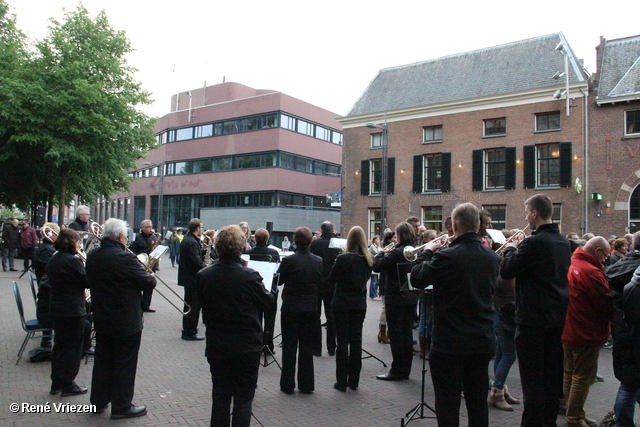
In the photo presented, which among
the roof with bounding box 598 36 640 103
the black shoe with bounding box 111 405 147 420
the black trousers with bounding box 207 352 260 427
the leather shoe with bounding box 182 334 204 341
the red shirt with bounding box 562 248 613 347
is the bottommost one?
the leather shoe with bounding box 182 334 204 341

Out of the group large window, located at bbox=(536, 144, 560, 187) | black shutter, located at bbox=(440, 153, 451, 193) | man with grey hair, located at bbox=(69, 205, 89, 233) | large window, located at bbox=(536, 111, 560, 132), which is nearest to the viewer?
man with grey hair, located at bbox=(69, 205, 89, 233)

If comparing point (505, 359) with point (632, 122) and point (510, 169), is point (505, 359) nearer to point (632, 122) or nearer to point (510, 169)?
point (632, 122)

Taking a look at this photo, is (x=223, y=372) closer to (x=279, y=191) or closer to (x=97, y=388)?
(x=97, y=388)

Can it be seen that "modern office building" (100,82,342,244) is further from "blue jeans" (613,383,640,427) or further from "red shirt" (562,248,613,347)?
"blue jeans" (613,383,640,427)

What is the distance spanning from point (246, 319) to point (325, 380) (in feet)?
9.29

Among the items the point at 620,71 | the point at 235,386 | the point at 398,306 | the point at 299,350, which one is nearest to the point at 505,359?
the point at 398,306

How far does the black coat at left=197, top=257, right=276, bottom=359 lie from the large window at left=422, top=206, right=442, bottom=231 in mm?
24747

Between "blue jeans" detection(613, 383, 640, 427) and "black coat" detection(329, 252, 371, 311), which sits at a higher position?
"black coat" detection(329, 252, 371, 311)

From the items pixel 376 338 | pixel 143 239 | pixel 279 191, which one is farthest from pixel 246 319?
pixel 279 191

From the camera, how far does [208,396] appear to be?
5.41 meters

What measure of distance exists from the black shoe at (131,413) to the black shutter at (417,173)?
24772 mm

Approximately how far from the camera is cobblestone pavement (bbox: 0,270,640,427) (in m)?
4.71

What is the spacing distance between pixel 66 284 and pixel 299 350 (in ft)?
9.05

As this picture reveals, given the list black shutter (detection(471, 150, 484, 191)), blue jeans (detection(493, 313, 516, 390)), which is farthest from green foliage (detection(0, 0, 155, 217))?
blue jeans (detection(493, 313, 516, 390))
